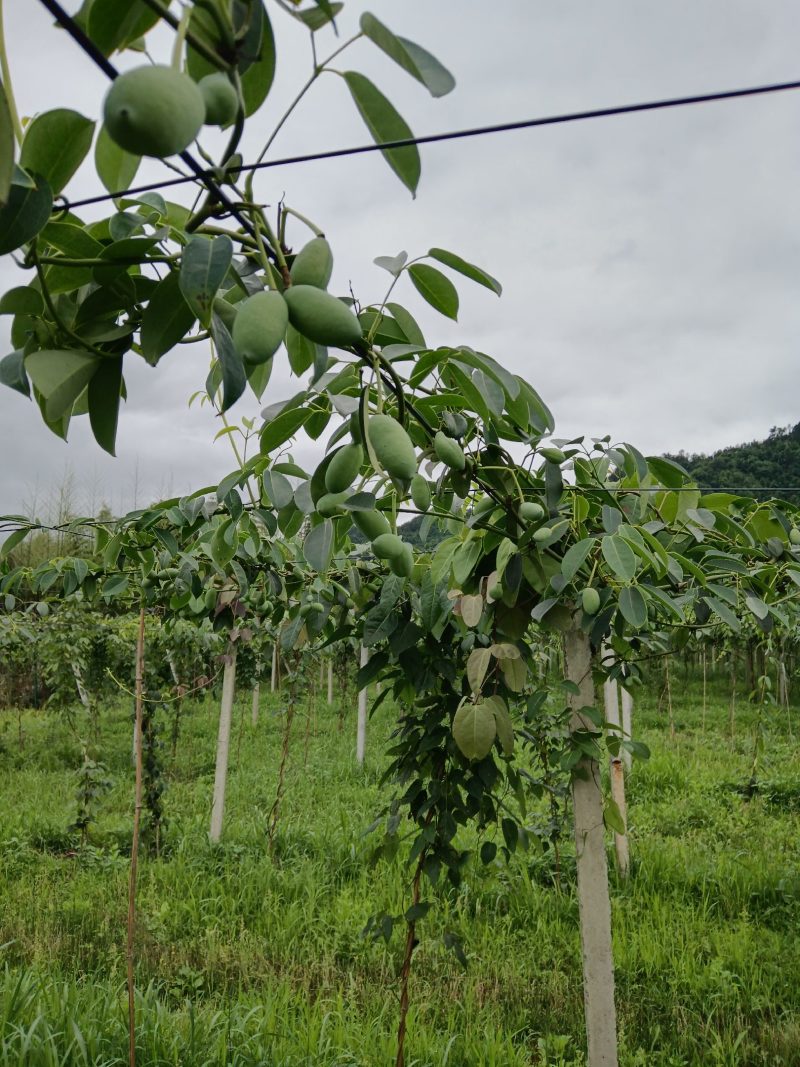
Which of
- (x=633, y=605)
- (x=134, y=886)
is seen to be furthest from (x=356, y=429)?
(x=134, y=886)

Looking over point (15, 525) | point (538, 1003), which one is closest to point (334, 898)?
point (538, 1003)

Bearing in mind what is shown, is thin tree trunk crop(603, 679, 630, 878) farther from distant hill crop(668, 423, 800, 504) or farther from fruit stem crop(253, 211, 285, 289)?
distant hill crop(668, 423, 800, 504)

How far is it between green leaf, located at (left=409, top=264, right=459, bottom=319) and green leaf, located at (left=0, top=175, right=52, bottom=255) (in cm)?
30

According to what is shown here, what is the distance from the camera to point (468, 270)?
0.53 meters

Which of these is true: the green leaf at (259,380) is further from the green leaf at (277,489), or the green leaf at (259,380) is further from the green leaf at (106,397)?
the green leaf at (277,489)

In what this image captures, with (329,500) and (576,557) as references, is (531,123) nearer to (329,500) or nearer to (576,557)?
(329,500)

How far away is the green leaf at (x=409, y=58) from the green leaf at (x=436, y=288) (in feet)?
0.74

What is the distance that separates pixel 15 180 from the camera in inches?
12.3

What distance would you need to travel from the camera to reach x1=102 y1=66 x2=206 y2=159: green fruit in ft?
0.85

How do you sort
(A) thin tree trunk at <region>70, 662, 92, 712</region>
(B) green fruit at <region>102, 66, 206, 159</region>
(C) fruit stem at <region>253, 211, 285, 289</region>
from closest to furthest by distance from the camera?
1. (B) green fruit at <region>102, 66, 206, 159</region>
2. (C) fruit stem at <region>253, 211, 285, 289</region>
3. (A) thin tree trunk at <region>70, 662, 92, 712</region>

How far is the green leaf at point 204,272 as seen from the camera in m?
0.33

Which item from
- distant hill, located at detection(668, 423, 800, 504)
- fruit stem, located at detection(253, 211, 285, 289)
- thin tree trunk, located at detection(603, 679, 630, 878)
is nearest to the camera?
fruit stem, located at detection(253, 211, 285, 289)

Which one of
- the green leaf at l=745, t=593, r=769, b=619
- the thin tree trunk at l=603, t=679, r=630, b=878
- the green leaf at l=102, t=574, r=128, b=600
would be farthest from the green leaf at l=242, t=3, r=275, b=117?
the thin tree trunk at l=603, t=679, r=630, b=878

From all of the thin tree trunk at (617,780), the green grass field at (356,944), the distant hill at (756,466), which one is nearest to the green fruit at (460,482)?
the green grass field at (356,944)
